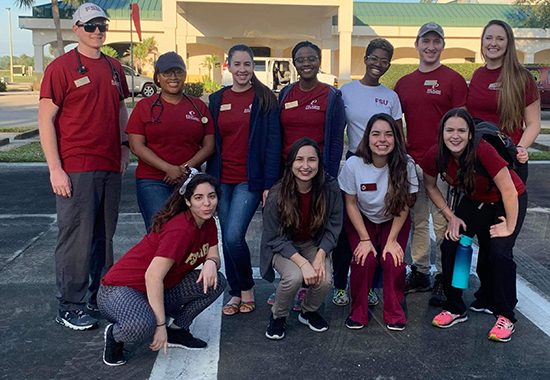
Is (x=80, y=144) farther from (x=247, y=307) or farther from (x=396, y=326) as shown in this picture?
(x=396, y=326)

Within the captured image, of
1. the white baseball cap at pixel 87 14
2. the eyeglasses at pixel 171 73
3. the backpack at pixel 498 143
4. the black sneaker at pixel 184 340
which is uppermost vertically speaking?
the white baseball cap at pixel 87 14

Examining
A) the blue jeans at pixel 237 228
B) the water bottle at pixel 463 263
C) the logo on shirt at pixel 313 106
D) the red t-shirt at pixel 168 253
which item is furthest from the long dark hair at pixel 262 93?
the water bottle at pixel 463 263

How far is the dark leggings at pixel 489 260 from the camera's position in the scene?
160 inches

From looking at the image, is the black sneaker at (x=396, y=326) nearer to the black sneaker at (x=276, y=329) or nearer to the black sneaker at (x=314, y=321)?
the black sneaker at (x=314, y=321)

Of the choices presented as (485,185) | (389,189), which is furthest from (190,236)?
(485,185)

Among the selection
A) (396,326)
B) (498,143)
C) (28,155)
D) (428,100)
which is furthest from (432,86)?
(28,155)

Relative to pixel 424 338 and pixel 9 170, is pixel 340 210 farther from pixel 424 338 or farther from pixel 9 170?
pixel 9 170

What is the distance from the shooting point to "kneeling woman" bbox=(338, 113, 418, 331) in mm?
4230

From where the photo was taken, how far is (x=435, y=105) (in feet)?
15.3

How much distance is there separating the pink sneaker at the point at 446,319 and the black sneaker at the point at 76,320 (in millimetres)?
2394

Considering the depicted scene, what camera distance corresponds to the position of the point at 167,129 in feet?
14.1

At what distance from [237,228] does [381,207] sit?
106 centimetres

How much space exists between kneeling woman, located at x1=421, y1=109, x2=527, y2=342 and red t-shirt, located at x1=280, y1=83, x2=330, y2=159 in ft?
2.65

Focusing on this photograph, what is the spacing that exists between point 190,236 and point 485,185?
2.01m
